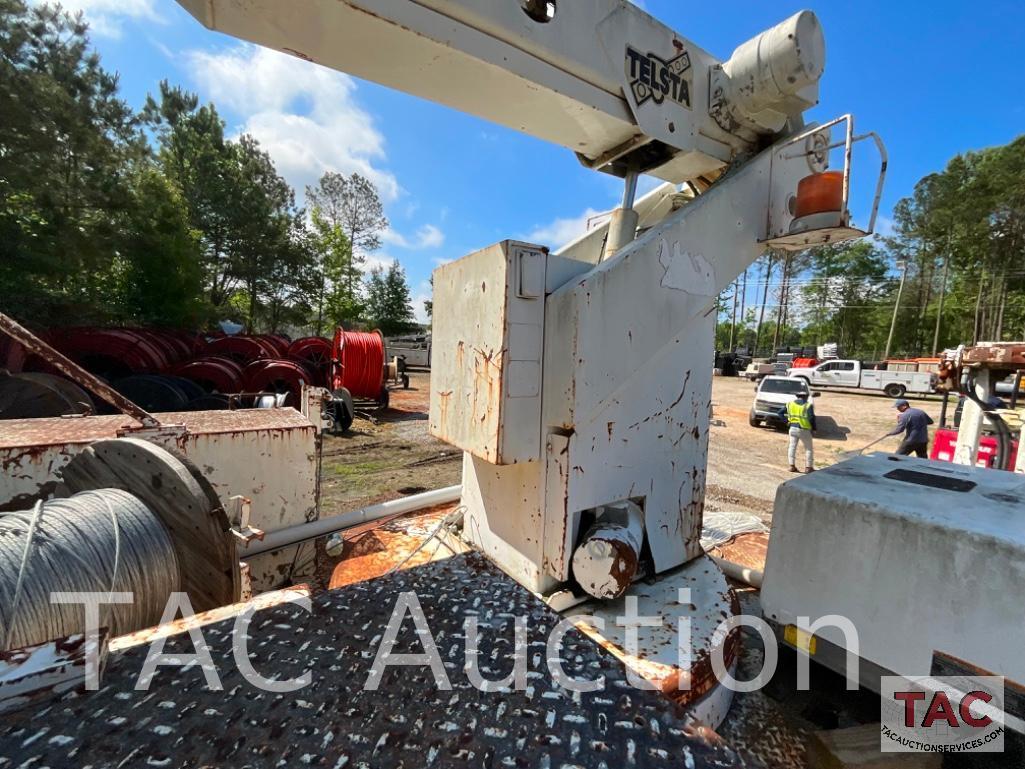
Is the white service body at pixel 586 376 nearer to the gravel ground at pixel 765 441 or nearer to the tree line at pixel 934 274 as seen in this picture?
the gravel ground at pixel 765 441

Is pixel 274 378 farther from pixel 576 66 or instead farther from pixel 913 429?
pixel 913 429

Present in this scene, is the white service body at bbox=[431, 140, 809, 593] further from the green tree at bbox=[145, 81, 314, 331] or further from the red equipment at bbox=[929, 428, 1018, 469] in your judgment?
the green tree at bbox=[145, 81, 314, 331]

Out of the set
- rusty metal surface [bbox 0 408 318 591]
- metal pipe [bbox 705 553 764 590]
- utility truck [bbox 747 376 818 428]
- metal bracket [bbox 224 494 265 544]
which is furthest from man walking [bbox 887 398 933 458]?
metal bracket [bbox 224 494 265 544]

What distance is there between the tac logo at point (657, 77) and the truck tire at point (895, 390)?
2526 cm

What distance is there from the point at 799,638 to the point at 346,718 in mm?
2131

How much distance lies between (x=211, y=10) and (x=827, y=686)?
3887 millimetres

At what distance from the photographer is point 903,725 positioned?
1.89m

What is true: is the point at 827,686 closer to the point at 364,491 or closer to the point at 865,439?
the point at 364,491

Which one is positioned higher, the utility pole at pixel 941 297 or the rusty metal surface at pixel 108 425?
the utility pole at pixel 941 297

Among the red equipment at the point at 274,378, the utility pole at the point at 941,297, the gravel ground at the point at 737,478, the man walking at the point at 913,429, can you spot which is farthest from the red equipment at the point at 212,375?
the utility pole at the point at 941,297

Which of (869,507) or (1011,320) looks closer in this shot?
(869,507)

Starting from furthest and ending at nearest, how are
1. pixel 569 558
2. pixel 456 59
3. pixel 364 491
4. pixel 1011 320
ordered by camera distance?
pixel 1011 320 → pixel 364 491 → pixel 569 558 → pixel 456 59

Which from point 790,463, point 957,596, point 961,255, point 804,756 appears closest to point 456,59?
point 957,596

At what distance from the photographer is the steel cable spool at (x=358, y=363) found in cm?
1194
